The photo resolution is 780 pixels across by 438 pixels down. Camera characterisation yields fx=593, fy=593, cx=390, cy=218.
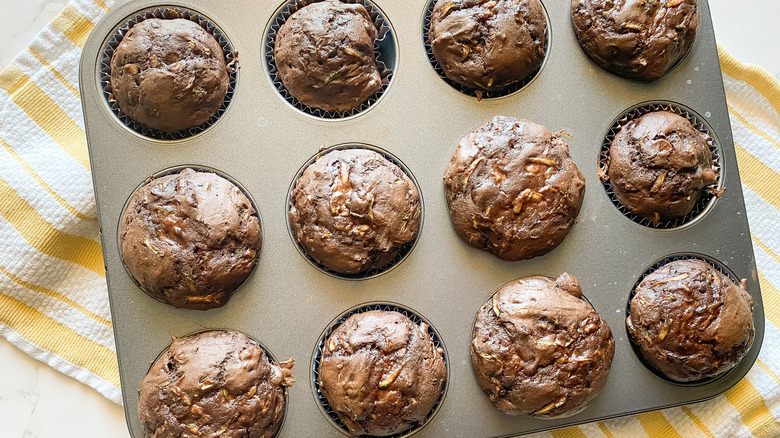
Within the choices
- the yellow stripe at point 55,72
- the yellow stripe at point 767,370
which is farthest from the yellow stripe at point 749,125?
the yellow stripe at point 55,72

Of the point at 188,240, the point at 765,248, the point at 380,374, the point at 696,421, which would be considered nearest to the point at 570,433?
the point at 696,421

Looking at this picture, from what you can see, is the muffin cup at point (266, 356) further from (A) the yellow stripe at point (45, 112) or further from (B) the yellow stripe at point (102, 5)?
(B) the yellow stripe at point (102, 5)

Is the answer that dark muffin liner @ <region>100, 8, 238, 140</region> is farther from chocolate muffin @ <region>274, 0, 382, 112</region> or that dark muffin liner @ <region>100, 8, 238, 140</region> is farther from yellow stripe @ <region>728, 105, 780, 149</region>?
yellow stripe @ <region>728, 105, 780, 149</region>

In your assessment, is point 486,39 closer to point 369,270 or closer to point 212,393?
point 369,270

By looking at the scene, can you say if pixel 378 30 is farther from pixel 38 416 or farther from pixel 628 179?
pixel 38 416

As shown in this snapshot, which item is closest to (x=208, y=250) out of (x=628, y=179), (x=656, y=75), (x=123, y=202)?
(x=123, y=202)

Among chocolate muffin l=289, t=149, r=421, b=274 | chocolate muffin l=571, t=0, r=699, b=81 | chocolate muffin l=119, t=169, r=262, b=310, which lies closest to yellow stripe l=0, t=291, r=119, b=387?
chocolate muffin l=119, t=169, r=262, b=310
